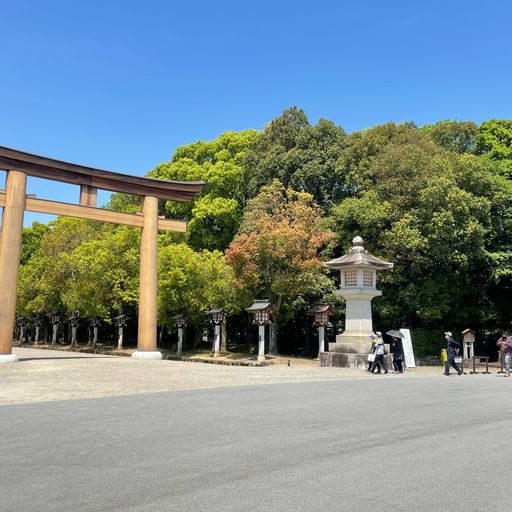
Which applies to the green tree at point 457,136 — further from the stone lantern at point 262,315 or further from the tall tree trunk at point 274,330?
the stone lantern at point 262,315

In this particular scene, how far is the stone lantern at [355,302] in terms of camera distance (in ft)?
67.4

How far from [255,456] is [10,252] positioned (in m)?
17.2

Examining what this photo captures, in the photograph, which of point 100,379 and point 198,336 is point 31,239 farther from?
point 100,379

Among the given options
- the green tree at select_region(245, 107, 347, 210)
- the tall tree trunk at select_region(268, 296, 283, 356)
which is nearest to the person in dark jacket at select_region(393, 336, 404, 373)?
the tall tree trunk at select_region(268, 296, 283, 356)

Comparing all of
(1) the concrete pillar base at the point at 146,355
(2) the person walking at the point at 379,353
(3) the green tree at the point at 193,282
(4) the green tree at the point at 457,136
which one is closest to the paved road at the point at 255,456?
(2) the person walking at the point at 379,353

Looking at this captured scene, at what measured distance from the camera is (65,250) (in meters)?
40.8

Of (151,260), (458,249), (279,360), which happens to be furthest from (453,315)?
(151,260)

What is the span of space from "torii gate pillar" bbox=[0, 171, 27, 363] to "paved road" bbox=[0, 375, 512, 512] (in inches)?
442

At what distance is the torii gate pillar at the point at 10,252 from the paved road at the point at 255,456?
11224mm

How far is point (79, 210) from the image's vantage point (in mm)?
22219

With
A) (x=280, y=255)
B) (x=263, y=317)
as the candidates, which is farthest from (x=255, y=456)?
(x=280, y=255)

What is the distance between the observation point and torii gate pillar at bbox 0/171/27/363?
1947 centimetres

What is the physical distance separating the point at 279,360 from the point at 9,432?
19.3 metres

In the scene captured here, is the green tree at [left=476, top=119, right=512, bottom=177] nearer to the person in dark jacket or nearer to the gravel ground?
the person in dark jacket
